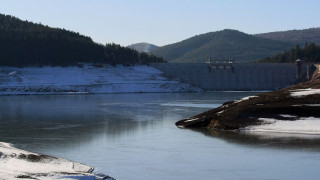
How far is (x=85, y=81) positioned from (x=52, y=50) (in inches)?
1112

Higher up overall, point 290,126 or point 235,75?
point 235,75

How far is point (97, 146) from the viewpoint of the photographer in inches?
1479

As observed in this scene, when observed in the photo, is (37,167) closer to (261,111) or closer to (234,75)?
(261,111)

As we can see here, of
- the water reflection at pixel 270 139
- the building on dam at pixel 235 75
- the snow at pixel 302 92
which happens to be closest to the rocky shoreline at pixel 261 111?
the snow at pixel 302 92

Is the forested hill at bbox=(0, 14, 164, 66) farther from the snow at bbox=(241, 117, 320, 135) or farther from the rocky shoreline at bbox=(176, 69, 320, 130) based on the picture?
the snow at bbox=(241, 117, 320, 135)

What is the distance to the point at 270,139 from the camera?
3972cm

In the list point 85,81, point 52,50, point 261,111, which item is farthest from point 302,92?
point 52,50

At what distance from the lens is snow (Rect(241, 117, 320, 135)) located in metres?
42.9

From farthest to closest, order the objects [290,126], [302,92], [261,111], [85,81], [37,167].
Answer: [85,81], [302,92], [261,111], [290,126], [37,167]

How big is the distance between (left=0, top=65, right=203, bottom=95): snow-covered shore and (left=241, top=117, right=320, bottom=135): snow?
98.3 m

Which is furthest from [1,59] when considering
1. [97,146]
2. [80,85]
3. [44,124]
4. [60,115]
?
[97,146]

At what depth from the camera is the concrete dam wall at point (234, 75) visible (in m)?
174

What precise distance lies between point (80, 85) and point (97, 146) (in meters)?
114

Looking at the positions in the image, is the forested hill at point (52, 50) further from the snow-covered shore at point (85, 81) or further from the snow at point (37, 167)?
the snow at point (37, 167)
